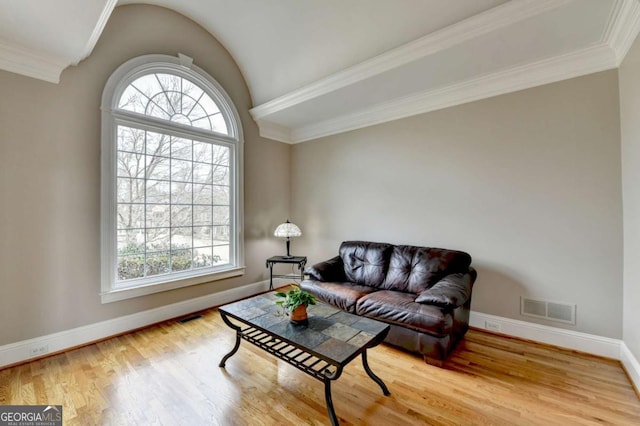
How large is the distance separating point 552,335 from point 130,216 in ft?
14.9

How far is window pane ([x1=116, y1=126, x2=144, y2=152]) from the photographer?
9.50ft

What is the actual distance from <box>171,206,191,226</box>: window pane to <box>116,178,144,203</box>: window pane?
1.29ft

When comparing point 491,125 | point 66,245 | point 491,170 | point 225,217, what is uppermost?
point 491,125

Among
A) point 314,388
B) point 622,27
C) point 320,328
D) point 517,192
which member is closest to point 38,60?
point 320,328

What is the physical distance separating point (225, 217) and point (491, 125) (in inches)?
140

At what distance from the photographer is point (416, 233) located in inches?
133

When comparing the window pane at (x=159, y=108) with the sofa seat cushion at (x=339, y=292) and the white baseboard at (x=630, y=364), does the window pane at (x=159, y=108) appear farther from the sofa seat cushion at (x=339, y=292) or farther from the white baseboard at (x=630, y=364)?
the white baseboard at (x=630, y=364)

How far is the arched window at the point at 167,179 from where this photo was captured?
2816mm

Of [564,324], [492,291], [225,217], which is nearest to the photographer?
[564,324]

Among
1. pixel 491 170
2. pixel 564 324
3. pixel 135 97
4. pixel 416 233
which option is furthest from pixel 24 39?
pixel 564 324

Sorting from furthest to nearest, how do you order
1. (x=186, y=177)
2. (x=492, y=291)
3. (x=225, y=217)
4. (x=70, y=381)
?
(x=225, y=217) → (x=186, y=177) → (x=492, y=291) → (x=70, y=381)

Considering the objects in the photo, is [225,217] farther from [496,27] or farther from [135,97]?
[496,27]

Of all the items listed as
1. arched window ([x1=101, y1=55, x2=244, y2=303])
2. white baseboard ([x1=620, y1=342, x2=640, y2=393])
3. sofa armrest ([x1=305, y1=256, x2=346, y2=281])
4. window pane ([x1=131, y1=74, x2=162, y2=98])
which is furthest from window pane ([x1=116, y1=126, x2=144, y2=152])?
white baseboard ([x1=620, y1=342, x2=640, y2=393])

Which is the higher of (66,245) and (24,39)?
(24,39)
